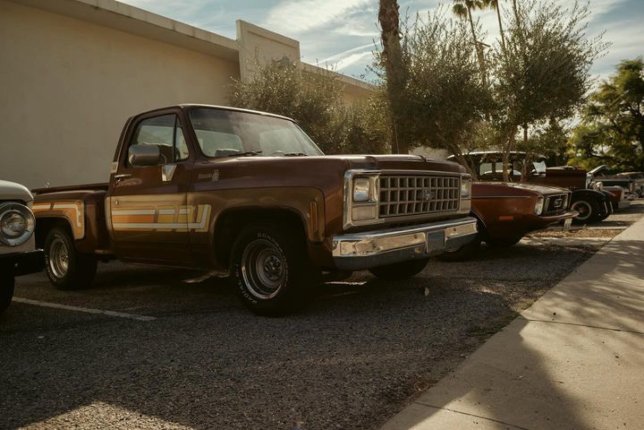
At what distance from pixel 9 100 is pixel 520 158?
11.0 metres

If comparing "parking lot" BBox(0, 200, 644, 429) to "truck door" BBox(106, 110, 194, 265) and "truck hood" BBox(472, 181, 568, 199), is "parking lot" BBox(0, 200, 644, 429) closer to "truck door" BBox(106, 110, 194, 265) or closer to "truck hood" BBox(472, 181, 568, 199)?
"truck door" BBox(106, 110, 194, 265)

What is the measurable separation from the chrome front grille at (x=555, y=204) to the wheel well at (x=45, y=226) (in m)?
6.11

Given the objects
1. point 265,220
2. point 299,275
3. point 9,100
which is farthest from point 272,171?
point 9,100

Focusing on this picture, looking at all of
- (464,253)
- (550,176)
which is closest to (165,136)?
(464,253)

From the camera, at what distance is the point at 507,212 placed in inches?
285

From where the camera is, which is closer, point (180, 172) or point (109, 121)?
point (180, 172)

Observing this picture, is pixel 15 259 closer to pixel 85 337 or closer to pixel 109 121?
pixel 85 337

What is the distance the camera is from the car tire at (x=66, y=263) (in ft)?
20.0

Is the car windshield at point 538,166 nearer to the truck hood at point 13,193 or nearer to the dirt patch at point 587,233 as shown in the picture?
the dirt patch at point 587,233

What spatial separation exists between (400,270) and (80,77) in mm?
8695

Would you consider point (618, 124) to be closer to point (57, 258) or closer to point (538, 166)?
point (538, 166)

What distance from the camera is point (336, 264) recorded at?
403 centimetres

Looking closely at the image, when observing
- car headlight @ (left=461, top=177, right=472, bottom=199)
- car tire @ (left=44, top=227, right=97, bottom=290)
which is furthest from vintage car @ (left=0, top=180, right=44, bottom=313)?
car headlight @ (left=461, top=177, right=472, bottom=199)

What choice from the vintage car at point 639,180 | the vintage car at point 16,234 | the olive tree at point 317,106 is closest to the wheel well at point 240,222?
the vintage car at point 16,234
